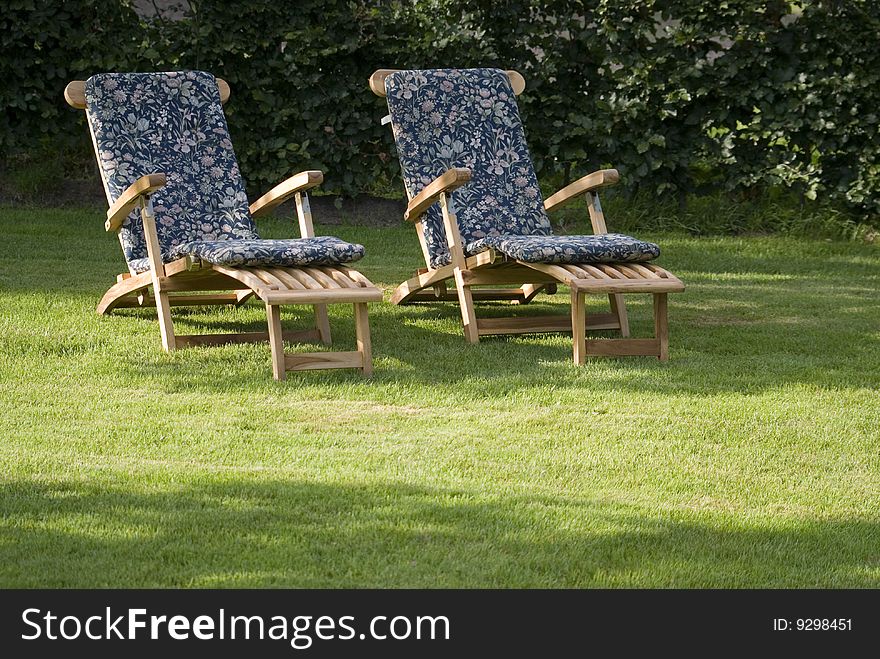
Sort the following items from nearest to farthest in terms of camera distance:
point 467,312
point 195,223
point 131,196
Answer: point 131,196 < point 467,312 < point 195,223

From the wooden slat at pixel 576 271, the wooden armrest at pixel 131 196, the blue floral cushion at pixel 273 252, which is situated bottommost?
the wooden slat at pixel 576 271

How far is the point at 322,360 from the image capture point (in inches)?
198

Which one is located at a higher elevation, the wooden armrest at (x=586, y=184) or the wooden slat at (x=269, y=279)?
the wooden armrest at (x=586, y=184)

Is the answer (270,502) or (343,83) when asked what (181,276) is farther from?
(343,83)

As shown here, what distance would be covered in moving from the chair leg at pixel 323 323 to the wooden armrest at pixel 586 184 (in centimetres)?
140

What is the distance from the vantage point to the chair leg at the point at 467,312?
574 cm

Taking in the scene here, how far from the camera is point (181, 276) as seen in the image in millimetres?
5602

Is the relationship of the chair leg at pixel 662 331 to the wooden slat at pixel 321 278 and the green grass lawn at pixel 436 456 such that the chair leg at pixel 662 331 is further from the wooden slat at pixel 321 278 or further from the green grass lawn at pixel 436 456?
the wooden slat at pixel 321 278

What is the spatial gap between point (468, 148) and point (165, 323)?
188 centimetres

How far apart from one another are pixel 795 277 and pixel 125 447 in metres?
4.93

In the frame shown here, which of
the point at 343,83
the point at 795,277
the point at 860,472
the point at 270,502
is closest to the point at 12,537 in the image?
the point at 270,502

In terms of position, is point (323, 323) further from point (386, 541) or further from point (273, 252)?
point (386, 541)

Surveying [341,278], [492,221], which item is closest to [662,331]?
[492,221]

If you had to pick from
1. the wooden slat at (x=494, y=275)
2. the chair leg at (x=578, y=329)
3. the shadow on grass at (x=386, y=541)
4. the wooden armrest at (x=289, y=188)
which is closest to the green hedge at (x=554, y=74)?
the wooden armrest at (x=289, y=188)
